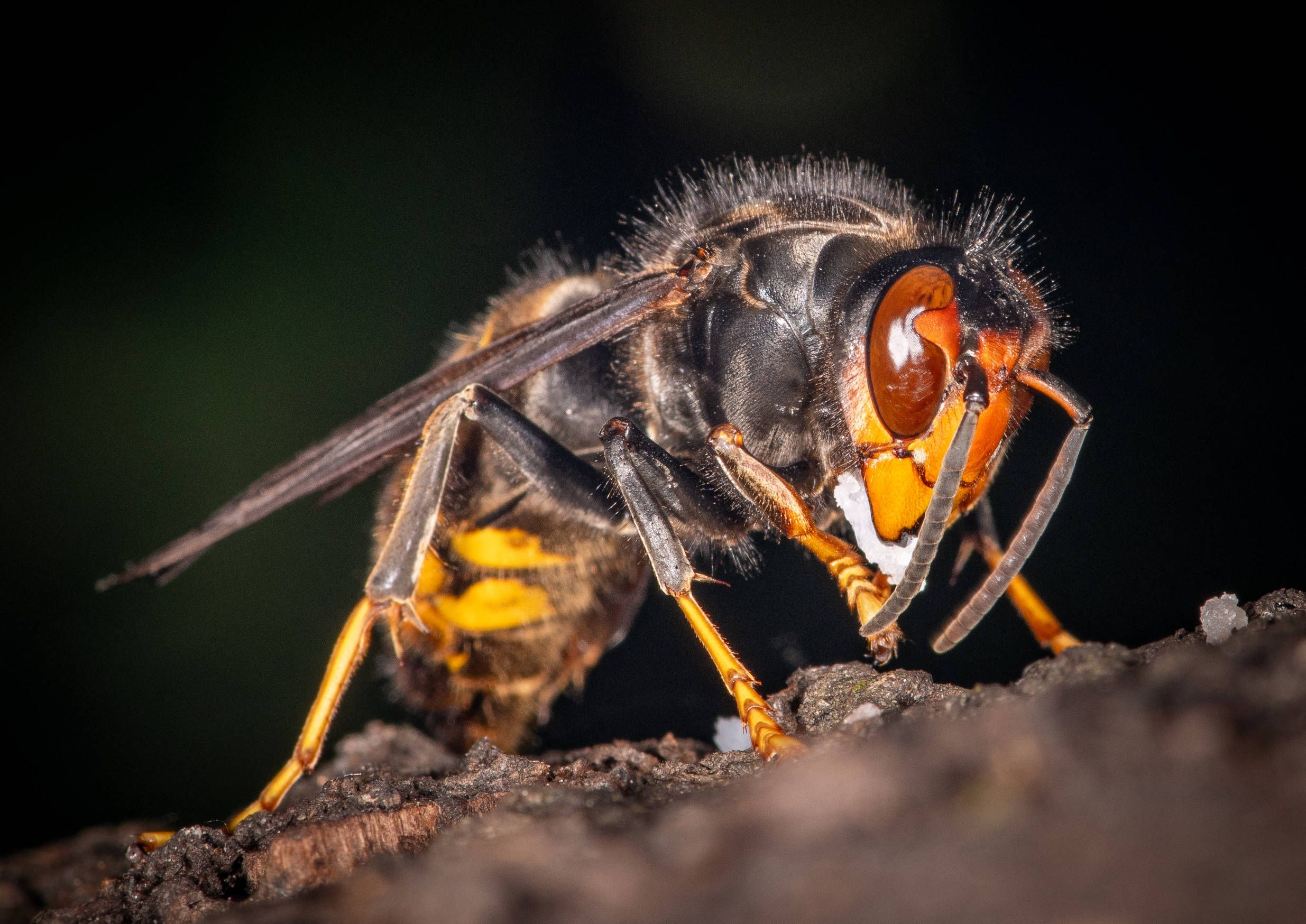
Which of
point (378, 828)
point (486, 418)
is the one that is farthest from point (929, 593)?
point (378, 828)

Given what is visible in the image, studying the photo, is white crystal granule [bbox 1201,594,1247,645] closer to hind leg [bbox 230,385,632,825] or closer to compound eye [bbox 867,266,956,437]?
compound eye [bbox 867,266,956,437]

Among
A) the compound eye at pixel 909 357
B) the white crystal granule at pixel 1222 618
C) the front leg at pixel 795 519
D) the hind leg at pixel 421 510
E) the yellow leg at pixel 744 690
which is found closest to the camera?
the white crystal granule at pixel 1222 618

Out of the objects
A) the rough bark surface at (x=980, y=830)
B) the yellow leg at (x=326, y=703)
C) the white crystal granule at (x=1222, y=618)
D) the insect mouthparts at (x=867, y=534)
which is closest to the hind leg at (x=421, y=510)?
the yellow leg at (x=326, y=703)

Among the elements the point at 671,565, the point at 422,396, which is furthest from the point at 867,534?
the point at 422,396

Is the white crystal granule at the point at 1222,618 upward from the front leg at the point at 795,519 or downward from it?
downward

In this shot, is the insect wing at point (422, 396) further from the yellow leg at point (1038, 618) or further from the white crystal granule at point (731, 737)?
the yellow leg at point (1038, 618)

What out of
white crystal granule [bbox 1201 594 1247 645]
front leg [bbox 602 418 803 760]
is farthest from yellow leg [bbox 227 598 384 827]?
white crystal granule [bbox 1201 594 1247 645]

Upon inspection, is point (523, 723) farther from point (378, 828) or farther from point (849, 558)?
point (378, 828)

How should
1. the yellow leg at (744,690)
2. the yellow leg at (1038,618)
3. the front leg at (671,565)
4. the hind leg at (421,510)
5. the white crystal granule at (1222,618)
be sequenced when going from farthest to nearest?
the yellow leg at (1038,618)
the hind leg at (421,510)
the front leg at (671,565)
the yellow leg at (744,690)
the white crystal granule at (1222,618)
